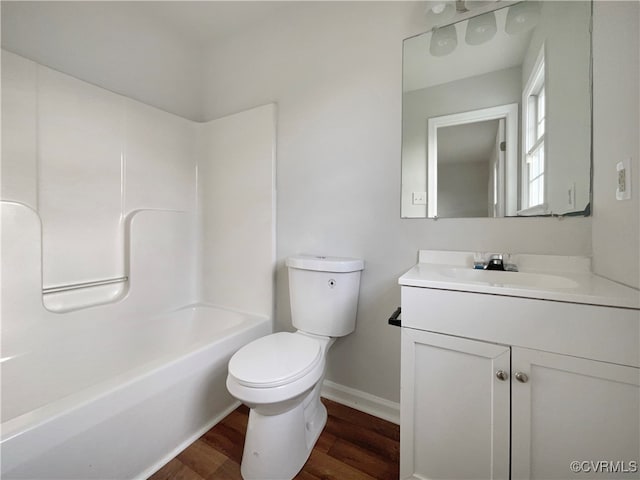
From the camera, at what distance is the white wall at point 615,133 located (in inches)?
30.4

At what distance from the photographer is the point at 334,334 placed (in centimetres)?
138

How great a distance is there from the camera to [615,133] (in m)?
0.88

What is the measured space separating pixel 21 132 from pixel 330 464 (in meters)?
2.10

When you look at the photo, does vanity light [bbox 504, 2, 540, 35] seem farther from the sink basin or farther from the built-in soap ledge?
the built-in soap ledge

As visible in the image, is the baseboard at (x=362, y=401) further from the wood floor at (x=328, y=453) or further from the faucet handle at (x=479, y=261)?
the faucet handle at (x=479, y=261)

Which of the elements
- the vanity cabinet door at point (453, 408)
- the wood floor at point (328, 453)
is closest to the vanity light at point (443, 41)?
the vanity cabinet door at point (453, 408)

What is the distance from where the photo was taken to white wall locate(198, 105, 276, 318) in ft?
5.74

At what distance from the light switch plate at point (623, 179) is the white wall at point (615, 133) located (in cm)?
2

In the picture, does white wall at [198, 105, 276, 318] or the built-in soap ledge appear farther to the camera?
white wall at [198, 105, 276, 318]

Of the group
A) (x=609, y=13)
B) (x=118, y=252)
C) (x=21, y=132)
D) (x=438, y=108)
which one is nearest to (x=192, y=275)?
(x=118, y=252)

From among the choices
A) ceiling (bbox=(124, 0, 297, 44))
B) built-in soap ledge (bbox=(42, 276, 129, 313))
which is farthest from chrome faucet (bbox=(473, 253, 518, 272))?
built-in soap ledge (bbox=(42, 276, 129, 313))

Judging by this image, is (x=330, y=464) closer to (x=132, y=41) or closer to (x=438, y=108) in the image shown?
(x=438, y=108)

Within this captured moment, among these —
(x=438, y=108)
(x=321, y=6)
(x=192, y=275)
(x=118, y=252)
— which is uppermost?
(x=321, y=6)

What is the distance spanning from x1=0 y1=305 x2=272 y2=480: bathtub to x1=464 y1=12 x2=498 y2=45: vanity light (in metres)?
1.90
